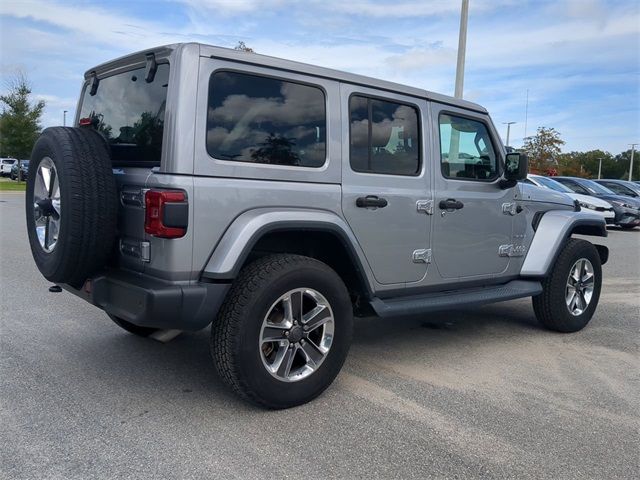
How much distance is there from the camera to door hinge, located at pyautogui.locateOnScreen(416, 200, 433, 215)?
432 centimetres

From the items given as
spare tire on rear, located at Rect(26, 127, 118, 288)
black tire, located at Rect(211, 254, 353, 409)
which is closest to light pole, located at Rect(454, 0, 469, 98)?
black tire, located at Rect(211, 254, 353, 409)

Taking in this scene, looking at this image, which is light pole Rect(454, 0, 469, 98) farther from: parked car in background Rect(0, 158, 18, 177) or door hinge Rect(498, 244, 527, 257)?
parked car in background Rect(0, 158, 18, 177)

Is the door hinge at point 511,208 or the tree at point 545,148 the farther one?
the tree at point 545,148

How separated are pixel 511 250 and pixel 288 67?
2662 mm

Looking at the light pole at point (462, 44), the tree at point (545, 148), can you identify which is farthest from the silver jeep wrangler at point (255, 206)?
the tree at point (545, 148)

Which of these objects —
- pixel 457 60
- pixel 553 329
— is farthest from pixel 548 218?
pixel 457 60

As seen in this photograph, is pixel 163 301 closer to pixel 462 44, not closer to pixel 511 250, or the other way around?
pixel 511 250

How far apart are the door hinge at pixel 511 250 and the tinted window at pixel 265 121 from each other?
2.07 meters

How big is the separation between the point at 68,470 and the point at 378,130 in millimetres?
2851

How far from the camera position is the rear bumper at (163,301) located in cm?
314

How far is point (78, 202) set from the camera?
323cm

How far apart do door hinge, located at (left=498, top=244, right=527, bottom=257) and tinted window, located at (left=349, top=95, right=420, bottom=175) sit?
1.22 meters

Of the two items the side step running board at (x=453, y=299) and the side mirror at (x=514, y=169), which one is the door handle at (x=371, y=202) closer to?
the side step running board at (x=453, y=299)

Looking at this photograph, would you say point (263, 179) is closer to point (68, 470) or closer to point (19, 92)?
point (68, 470)
